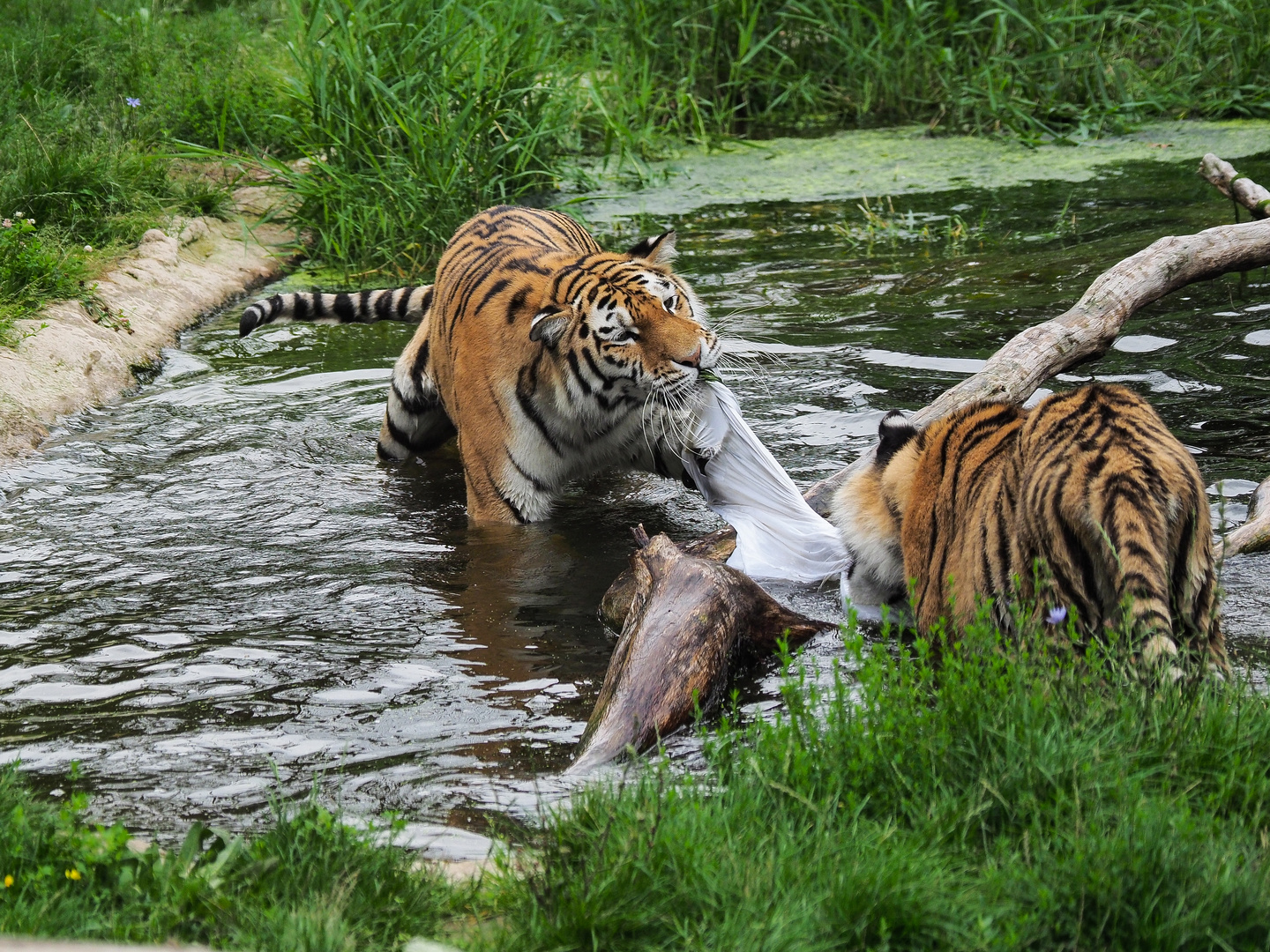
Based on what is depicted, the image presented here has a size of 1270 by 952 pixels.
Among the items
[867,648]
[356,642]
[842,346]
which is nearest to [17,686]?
[356,642]

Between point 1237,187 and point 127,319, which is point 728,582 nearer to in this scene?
point 1237,187

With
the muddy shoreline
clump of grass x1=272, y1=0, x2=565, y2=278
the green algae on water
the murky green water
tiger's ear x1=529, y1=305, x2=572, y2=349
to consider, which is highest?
clump of grass x1=272, y1=0, x2=565, y2=278

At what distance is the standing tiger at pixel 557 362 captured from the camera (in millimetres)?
4438

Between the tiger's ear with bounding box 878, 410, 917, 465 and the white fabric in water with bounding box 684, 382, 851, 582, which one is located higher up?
the tiger's ear with bounding box 878, 410, 917, 465

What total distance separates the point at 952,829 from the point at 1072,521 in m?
0.68

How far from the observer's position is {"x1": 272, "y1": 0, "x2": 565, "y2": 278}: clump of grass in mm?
7984

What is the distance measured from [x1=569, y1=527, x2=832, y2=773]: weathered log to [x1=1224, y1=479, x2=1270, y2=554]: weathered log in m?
1.18

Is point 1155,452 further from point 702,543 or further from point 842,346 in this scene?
point 842,346

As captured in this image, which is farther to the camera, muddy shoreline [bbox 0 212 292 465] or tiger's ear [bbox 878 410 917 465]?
muddy shoreline [bbox 0 212 292 465]

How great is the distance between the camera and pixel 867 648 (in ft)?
12.1

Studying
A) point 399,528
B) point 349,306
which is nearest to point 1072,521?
point 399,528

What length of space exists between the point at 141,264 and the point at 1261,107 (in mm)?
7861

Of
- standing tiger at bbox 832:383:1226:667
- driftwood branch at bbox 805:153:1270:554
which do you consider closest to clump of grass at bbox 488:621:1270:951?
standing tiger at bbox 832:383:1226:667

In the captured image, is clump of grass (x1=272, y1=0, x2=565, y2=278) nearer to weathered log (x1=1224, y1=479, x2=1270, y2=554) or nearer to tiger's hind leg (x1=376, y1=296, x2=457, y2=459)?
tiger's hind leg (x1=376, y1=296, x2=457, y2=459)
